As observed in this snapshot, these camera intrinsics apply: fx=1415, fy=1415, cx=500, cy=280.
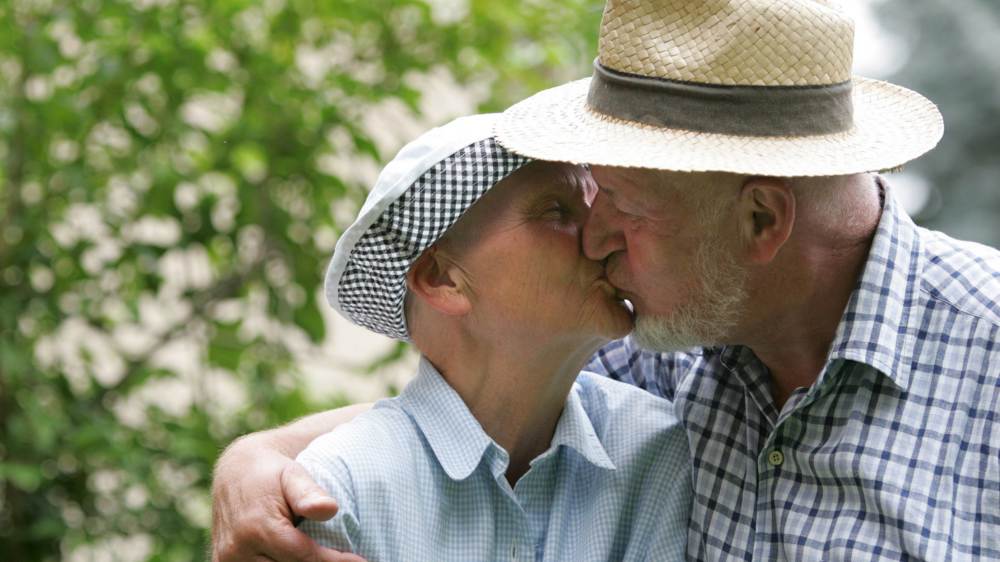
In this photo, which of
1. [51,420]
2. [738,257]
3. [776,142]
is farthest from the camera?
[51,420]

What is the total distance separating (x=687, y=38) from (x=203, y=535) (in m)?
2.24

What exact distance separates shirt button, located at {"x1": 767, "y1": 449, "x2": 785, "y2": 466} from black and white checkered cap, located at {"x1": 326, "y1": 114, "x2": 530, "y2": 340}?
598 millimetres

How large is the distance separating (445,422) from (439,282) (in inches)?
8.8

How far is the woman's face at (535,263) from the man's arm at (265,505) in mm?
410

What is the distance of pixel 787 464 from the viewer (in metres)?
2.21

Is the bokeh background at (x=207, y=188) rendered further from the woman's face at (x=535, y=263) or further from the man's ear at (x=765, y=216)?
the man's ear at (x=765, y=216)

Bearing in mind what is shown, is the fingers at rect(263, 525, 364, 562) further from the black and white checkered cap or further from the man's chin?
the man's chin

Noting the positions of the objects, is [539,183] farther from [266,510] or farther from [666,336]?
[266,510]

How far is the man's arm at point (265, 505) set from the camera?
205cm

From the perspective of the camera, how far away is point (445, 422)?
2254mm

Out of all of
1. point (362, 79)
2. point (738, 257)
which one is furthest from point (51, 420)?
point (738, 257)

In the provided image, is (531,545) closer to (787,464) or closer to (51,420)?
(787,464)

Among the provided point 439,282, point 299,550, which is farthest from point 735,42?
point 299,550

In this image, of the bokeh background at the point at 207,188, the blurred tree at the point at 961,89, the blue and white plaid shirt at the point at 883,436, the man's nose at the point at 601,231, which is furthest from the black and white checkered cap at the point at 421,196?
the blurred tree at the point at 961,89
